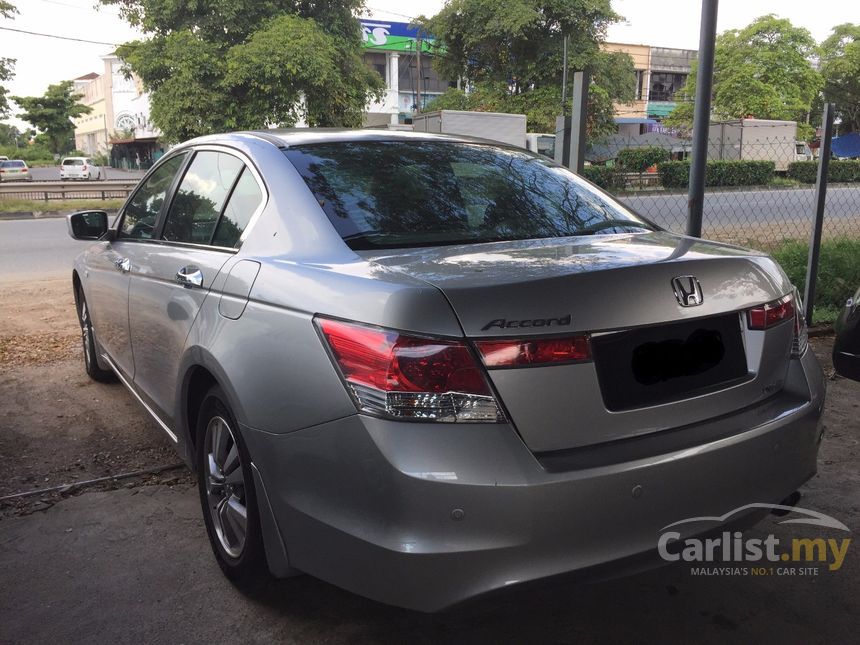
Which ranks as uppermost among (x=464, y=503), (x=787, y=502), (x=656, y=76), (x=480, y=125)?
(x=656, y=76)

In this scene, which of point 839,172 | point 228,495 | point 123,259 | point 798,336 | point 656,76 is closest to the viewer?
point 798,336

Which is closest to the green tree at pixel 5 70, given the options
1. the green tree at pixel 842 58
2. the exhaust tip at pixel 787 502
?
the exhaust tip at pixel 787 502

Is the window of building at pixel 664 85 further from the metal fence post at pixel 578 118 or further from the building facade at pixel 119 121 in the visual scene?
the metal fence post at pixel 578 118

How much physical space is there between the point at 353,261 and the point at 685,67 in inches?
2578

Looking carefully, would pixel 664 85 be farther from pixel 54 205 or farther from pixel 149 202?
pixel 149 202

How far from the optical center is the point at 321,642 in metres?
2.36

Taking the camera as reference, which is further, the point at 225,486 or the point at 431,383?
the point at 225,486

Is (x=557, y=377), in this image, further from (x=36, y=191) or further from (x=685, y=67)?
(x=685, y=67)

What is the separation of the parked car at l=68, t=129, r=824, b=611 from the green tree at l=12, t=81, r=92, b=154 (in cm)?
7666

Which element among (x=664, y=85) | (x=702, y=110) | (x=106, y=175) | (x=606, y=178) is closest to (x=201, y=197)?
(x=702, y=110)

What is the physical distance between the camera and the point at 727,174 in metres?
17.4

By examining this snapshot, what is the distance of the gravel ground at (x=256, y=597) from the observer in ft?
7.86

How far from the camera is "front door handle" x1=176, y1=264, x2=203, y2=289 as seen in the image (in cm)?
272

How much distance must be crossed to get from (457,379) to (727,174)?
56.8 ft
